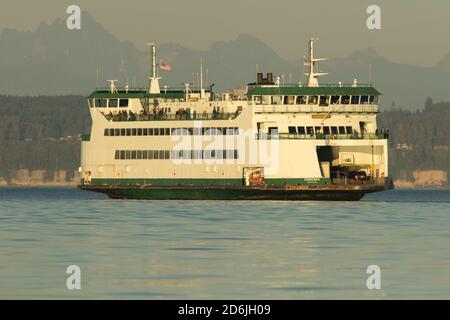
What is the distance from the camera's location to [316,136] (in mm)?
92875

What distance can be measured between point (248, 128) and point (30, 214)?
1657cm

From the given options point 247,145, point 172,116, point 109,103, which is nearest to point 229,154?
point 247,145

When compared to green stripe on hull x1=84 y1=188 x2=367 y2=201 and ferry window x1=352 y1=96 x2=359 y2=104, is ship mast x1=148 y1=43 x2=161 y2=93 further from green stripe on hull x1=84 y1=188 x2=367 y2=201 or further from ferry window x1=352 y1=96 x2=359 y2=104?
ferry window x1=352 y1=96 x2=359 y2=104

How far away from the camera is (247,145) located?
311 feet

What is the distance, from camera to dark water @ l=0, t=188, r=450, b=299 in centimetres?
4147

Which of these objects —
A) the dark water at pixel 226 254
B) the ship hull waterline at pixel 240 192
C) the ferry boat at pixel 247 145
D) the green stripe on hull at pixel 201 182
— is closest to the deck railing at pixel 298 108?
the ferry boat at pixel 247 145

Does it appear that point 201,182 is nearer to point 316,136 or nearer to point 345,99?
point 316,136

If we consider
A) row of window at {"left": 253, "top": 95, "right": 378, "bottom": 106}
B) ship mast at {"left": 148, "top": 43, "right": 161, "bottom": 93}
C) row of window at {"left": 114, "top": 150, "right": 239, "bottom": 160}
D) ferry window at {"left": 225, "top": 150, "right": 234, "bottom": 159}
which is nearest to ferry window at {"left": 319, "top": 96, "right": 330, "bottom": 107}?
row of window at {"left": 253, "top": 95, "right": 378, "bottom": 106}

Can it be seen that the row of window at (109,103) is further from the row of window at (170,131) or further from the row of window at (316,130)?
the row of window at (316,130)

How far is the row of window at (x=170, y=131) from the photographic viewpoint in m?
95.7

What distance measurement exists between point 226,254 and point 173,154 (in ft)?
151

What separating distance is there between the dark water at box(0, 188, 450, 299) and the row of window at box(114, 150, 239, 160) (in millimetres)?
14315
